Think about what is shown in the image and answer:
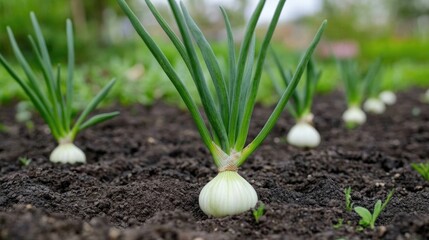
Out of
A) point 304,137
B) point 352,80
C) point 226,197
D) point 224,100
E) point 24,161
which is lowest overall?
point 24,161

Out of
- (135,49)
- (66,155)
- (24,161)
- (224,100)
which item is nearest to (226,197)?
(224,100)

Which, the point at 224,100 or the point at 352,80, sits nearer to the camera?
the point at 224,100

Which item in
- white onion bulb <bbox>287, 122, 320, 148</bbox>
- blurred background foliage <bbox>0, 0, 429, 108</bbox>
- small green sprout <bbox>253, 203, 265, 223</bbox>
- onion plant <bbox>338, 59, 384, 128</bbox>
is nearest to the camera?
small green sprout <bbox>253, 203, 265, 223</bbox>

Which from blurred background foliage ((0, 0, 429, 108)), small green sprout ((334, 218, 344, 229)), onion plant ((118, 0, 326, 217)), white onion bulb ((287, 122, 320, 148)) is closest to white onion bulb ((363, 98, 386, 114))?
Answer: blurred background foliage ((0, 0, 429, 108))

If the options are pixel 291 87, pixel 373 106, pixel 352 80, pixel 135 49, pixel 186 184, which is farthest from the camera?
pixel 135 49

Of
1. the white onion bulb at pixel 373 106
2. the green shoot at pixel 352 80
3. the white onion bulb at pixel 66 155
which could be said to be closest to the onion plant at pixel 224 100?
the white onion bulb at pixel 66 155

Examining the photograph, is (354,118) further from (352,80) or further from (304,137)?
(304,137)

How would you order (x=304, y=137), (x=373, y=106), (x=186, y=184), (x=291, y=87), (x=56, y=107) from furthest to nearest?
(x=373, y=106)
(x=304, y=137)
(x=56, y=107)
(x=186, y=184)
(x=291, y=87)

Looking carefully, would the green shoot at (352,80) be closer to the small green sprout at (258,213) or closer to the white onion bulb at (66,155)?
the white onion bulb at (66,155)

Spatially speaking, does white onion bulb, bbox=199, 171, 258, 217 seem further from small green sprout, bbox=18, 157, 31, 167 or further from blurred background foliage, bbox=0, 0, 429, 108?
blurred background foliage, bbox=0, 0, 429, 108
